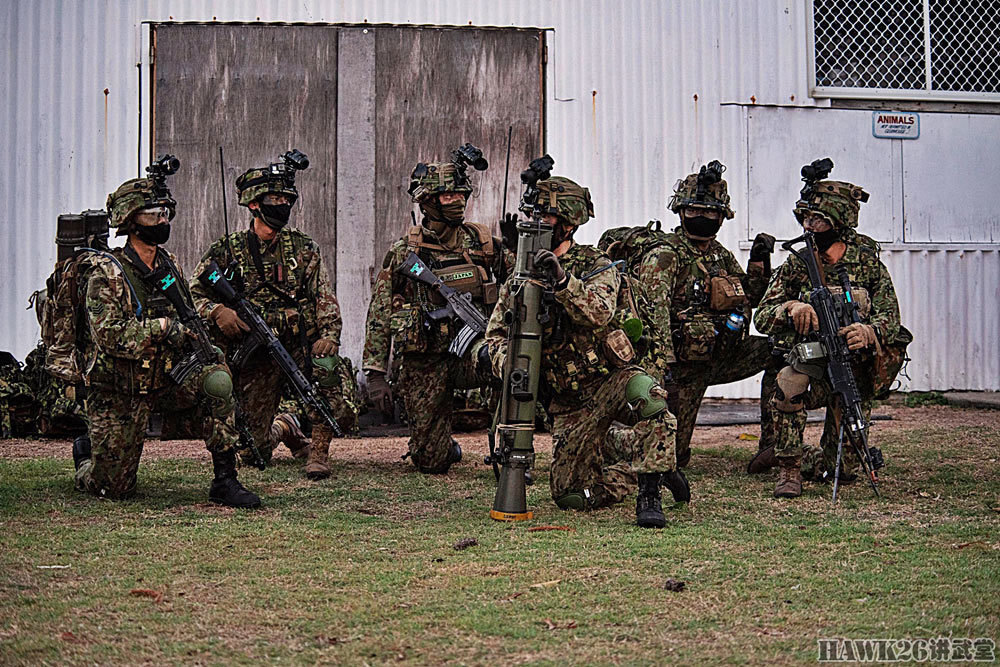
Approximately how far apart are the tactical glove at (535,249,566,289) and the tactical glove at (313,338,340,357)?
2.46 meters

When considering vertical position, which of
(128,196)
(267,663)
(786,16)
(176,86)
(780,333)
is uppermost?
(786,16)

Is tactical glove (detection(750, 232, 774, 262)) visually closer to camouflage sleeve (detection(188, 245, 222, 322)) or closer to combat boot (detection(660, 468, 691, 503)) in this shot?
combat boot (detection(660, 468, 691, 503))

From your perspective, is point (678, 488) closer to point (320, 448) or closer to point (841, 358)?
point (841, 358)

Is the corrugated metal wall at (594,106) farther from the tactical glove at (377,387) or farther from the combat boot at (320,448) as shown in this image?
the combat boot at (320,448)

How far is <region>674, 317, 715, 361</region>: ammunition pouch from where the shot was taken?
327 inches

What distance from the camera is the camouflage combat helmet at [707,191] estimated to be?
8211 mm

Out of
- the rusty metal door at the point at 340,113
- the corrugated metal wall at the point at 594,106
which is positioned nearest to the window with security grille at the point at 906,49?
the corrugated metal wall at the point at 594,106

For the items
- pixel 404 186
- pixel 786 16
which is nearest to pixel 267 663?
pixel 404 186

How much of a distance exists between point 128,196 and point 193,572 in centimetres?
258

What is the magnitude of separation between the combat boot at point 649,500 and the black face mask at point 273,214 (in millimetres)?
3531

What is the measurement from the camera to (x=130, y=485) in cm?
719

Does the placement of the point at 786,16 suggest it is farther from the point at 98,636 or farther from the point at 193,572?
the point at 98,636

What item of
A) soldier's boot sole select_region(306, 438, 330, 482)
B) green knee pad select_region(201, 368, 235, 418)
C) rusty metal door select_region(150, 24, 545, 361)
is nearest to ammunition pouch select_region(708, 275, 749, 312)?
soldier's boot sole select_region(306, 438, 330, 482)

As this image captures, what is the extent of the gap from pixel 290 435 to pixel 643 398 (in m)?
3.37
